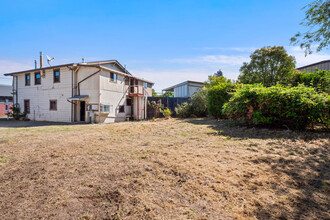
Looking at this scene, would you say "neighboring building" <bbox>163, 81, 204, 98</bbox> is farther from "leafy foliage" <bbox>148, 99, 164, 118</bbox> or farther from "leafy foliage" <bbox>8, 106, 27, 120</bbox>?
"leafy foliage" <bbox>8, 106, 27, 120</bbox>

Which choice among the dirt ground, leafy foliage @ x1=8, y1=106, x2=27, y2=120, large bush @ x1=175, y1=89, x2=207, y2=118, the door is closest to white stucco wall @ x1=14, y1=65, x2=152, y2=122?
the door

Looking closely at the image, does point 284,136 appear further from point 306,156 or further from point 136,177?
point 136,177

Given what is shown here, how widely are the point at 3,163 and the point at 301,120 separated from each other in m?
8.66

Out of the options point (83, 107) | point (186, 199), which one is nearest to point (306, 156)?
point (186, 199)

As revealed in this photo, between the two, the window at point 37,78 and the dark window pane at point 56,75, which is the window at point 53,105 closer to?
the dark window pane at point 56,75

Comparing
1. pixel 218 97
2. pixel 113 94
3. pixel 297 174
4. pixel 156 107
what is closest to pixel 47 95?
pixel 113 94

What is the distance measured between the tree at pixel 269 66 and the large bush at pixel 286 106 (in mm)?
8008

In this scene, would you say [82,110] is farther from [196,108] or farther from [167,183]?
[167,183]

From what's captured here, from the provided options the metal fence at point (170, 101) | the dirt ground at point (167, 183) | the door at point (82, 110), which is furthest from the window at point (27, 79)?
the dirt ground at point (167, 183)

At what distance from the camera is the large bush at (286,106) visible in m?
5.48

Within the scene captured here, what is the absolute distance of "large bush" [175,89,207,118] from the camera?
51.4 feet

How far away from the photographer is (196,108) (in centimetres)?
1591

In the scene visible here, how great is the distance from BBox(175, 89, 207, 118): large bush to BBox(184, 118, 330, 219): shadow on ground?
406 inches

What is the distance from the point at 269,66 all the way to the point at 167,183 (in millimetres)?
14835
